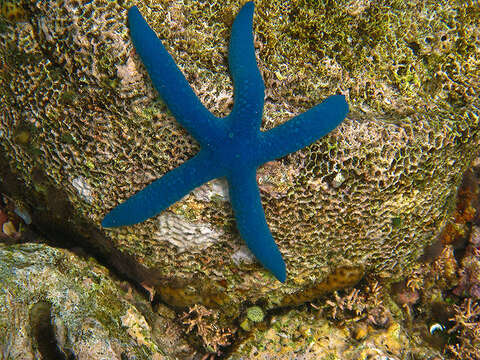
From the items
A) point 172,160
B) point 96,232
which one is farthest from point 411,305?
point 96,232

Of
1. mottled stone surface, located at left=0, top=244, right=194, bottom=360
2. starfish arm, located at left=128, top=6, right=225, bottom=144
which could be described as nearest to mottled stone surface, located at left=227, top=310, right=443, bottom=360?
mottled stone surface, located at left=0, top=244, right=194, bottom=360

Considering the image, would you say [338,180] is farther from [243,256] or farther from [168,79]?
[168,79]

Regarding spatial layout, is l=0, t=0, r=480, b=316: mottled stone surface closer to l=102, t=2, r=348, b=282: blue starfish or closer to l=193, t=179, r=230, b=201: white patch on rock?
l=193, t=179, r=230, b=201: white patch on rock

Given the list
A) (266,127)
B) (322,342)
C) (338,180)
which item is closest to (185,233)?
(266,127)

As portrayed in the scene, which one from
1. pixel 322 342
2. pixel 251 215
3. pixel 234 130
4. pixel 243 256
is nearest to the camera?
pixel 234 130

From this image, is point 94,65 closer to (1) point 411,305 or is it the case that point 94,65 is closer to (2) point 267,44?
(2) point 267,44

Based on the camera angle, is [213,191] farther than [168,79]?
Yes

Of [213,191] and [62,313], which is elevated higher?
[213,191]

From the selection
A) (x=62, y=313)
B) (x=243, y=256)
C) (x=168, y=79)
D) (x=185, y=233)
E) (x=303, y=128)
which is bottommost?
(x=62, y=313)
